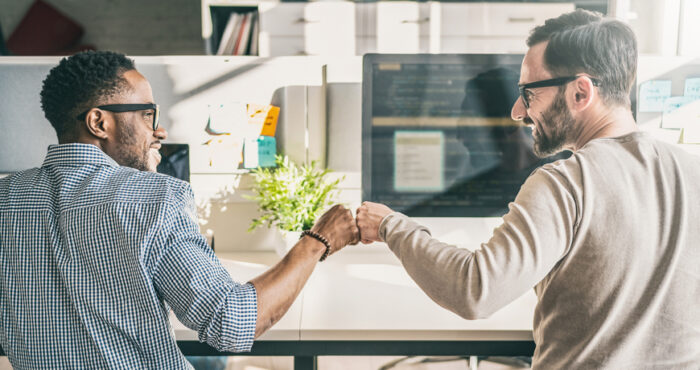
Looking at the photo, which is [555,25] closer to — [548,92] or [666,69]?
[548,92]

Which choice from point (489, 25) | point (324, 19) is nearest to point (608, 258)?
point (324, 19)

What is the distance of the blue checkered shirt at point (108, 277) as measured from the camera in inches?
31.4

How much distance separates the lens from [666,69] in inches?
64.3

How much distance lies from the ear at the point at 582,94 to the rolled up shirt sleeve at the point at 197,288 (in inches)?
26.5

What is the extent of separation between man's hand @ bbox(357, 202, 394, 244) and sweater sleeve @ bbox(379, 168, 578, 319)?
1.00 ft

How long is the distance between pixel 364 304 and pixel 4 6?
12.1 feet

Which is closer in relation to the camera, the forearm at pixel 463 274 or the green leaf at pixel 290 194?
the forearm at pixel 463 274

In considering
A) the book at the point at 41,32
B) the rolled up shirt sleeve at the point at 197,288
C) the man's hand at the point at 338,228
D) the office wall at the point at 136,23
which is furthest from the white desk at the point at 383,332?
the book at the point at 41,32

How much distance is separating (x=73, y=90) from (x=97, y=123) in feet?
0.25

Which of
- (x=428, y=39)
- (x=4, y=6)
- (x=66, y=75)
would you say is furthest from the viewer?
(x=4, y=6)

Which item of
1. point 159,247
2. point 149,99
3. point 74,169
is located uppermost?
point 149,99

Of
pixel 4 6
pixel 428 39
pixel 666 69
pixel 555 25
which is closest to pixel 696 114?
pixel 666 69

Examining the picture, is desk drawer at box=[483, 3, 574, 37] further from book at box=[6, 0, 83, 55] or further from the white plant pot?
book at box=[6, 0, 83, 55]

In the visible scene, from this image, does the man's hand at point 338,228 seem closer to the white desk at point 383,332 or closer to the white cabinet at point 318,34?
the white desk at point 383,332
